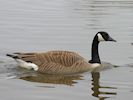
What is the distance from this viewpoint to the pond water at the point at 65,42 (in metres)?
11.1

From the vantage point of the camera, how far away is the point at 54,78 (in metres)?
12.8

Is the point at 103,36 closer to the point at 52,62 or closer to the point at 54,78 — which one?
the point at 52,62

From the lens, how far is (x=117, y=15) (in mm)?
24766

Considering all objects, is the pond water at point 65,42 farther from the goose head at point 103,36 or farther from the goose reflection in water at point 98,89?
the goose head at point 103,36

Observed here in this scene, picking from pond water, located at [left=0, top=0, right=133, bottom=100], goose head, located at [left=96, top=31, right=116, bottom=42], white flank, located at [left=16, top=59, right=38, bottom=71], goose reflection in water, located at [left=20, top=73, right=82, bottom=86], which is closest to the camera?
pond water, located at [left=0, top=0, right=133, bottom=100]

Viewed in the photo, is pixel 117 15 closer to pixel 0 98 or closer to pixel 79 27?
pixel 79 27

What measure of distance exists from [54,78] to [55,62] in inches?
30.0

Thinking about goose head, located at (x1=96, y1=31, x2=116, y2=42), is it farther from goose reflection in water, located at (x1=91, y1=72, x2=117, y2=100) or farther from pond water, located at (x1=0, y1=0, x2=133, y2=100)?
goose reflection in water, located at (x1=91, y1=72, x2=117, y2=100)

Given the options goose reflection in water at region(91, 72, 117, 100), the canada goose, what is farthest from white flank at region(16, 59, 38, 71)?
goose reflection in water at region(91, 72, 117, 100)

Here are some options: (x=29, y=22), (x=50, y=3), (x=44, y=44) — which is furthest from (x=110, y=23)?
(x=50, y=3)

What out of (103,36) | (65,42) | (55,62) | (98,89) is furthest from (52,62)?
(65,42)

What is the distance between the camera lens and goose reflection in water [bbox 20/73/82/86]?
1231 centimetres

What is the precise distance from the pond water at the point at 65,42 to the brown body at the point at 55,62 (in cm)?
29

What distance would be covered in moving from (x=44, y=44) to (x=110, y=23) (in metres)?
6.09
